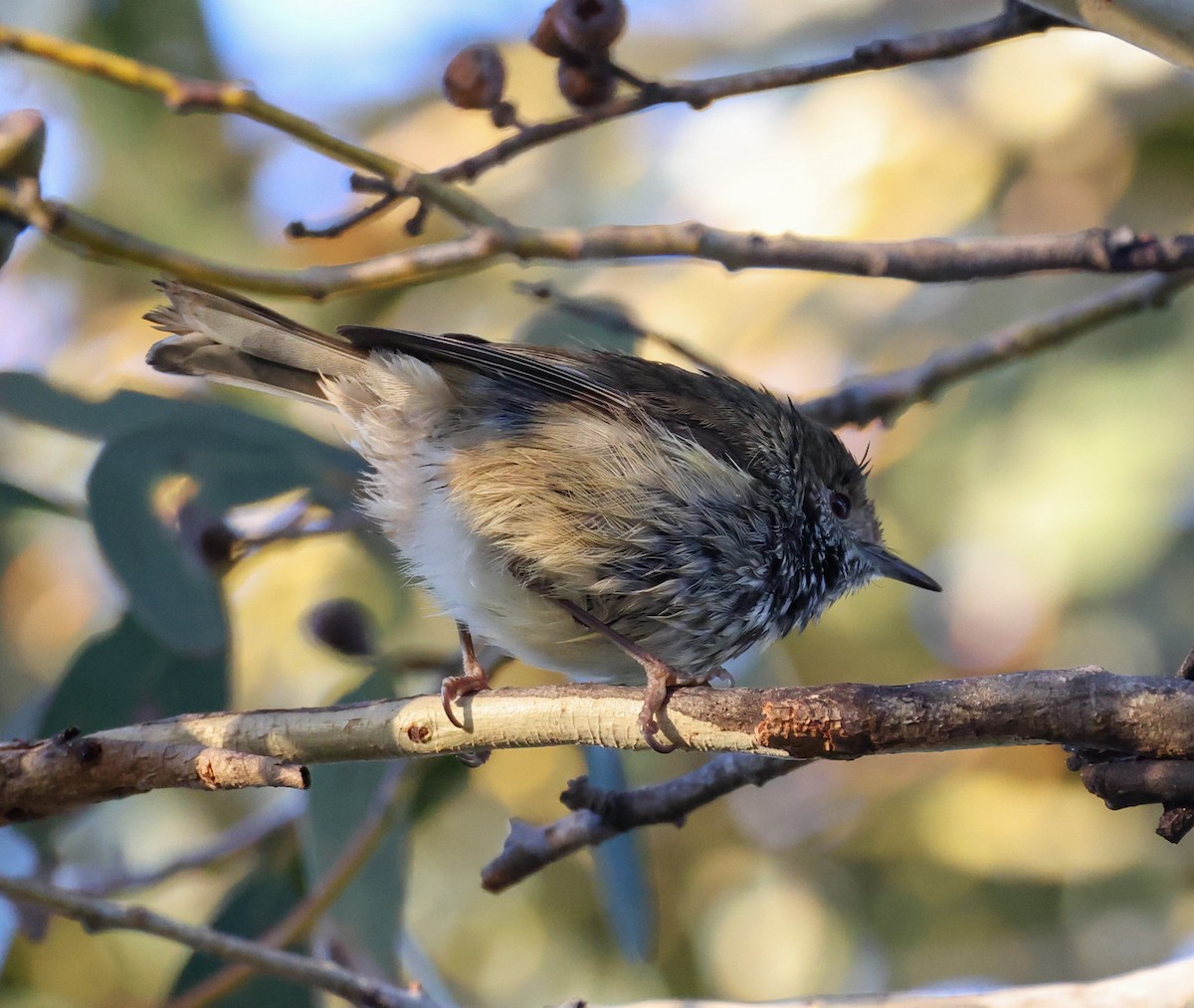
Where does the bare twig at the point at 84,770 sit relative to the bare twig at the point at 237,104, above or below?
below

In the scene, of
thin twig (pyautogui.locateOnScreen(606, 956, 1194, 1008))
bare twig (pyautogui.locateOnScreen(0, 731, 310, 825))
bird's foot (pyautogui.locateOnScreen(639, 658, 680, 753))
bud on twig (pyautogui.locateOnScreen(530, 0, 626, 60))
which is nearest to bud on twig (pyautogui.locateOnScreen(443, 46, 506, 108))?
bud on twig (pyautogui.locateOnScreen(530, 0, 626, 60))

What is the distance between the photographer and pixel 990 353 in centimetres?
342

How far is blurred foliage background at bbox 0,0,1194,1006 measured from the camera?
3354 mm

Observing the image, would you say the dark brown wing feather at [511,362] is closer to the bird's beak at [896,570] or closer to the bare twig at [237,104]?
the bare twig at [237,104]

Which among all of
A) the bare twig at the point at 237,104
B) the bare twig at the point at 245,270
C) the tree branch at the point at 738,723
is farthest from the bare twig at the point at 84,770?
the bare twig at the point at 237,104

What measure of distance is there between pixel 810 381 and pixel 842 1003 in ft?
12.7

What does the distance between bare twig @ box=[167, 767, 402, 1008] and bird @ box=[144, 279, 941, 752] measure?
1.39ft

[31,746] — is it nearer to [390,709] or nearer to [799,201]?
[390,709]

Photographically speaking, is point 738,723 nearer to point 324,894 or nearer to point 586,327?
point 324,894

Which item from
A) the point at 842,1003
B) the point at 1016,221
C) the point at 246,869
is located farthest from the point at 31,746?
the point at 1016,221

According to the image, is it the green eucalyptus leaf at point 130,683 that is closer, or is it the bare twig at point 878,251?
the bare twig at point 878,251

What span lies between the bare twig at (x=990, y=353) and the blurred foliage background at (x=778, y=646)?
2.88ft

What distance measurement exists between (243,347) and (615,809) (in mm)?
1418

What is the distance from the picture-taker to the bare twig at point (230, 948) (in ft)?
7.26
